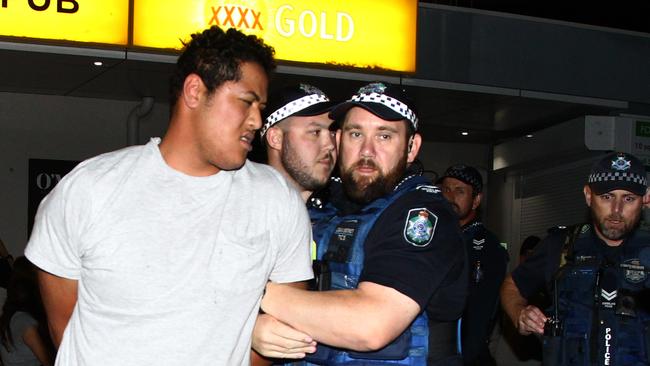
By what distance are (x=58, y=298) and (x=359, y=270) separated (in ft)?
3.02

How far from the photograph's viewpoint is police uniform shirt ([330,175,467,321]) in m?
2.77

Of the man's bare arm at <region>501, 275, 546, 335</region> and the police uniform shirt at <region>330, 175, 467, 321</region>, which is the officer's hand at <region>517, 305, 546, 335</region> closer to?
the man's bare arm at <region>501, 275, 546, 335</region>

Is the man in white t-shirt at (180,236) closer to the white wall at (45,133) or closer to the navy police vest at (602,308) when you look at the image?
the navy police vest at (602,308)

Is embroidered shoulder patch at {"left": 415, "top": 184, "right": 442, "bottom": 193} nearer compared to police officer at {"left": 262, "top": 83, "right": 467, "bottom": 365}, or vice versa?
police officer at {"left": 262, "top": 83, "right": 467, "bottom": 365}

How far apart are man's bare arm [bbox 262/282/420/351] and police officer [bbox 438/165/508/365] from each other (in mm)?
3116

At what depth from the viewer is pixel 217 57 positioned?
279 centimetres

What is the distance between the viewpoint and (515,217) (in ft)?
37.6

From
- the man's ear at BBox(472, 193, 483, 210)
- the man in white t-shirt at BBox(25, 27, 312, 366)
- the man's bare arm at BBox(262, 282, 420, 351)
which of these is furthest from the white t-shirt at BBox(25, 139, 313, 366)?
the man's ear at BBox(472, 193, 483, 210)

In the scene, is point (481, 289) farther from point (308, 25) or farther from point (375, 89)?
point (375, 89)

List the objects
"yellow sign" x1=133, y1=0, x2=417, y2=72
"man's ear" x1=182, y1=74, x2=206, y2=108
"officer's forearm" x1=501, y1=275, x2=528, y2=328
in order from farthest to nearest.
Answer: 1. "yellow sign" x1=133, y1=0, x2=417, y2=72
2. "officer's forearm" x1=501, y1=275, x2=528, y2=328
3. "man's ear" x1=182, y1=74, x2=206, y2=108

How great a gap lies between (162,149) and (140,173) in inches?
5.5

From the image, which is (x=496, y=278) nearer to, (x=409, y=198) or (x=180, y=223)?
(x=409, y=198)

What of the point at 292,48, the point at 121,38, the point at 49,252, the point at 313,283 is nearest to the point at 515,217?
the point at 292,48

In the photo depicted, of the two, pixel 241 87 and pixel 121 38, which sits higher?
pixel 121 38
